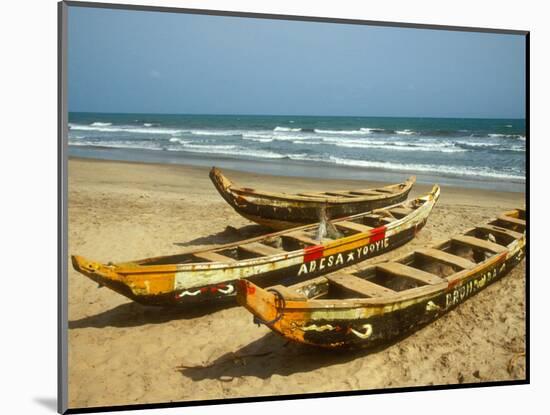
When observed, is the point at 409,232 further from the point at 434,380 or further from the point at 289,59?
the point at 289,59

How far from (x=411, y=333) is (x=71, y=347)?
81.3 inches

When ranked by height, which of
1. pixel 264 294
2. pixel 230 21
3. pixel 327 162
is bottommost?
pixel 264 294

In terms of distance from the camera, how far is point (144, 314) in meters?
3.87

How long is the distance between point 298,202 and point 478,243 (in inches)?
55.4

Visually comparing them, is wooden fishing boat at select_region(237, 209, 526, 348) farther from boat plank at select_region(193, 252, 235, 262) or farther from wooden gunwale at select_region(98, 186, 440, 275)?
boat plank at select_region(193, 252, 235, 262)

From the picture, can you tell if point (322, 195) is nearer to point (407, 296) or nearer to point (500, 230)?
point (500, 230)

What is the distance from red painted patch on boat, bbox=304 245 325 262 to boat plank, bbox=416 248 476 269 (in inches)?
28.9

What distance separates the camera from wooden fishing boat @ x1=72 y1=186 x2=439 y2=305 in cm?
362

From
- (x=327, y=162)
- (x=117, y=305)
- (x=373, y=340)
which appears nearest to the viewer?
(x=373, y=340)

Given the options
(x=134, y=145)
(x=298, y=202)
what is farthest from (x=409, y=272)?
(x=134, y=145)

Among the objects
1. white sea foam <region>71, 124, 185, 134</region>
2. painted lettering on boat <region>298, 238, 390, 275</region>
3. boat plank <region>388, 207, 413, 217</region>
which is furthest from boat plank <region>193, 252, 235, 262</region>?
boat plank <region>388, 207, 413, 217</region>

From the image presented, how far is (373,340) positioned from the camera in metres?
3.71

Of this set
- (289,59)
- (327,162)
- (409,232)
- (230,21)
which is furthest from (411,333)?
(230,21)

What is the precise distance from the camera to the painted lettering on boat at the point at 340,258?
4.25 metres
